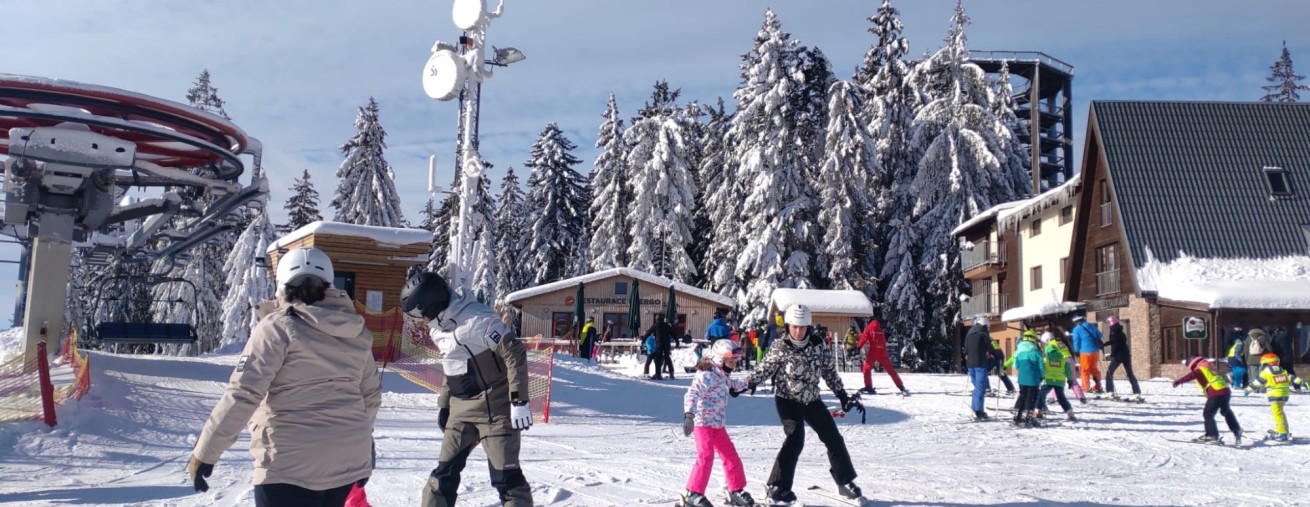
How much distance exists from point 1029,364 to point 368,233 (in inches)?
543

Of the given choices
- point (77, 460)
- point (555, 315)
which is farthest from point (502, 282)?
point (77, 460)

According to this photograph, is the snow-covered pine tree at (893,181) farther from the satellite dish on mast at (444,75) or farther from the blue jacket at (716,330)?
the satellite dish on mast at (444,75)

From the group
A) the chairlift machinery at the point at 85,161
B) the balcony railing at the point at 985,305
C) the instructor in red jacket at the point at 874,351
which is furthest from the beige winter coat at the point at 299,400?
the balcony railing at the point at 985,305

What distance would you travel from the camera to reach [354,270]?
21.0 meters

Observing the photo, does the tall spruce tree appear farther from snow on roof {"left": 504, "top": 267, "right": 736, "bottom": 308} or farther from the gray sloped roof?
the gray sloped roof

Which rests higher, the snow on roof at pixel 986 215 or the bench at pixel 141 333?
the snow on roof at pixel 986 215

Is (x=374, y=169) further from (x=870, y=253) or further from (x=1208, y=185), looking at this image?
(x=1208, y=185)

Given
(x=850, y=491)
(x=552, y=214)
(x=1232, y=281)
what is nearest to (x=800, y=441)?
(x=850, y=491)

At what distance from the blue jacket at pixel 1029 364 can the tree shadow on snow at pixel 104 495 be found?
33.8 ft

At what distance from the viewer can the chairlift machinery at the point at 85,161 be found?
13828 mm

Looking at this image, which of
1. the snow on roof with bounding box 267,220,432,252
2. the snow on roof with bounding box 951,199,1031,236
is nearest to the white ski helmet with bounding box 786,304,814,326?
the snow on roof with bounding box 267,220,432,252

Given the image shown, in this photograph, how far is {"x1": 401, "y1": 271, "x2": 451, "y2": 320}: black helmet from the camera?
5.97 m

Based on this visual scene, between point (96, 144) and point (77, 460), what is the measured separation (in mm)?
6322

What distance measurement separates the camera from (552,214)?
54188 millimetres
